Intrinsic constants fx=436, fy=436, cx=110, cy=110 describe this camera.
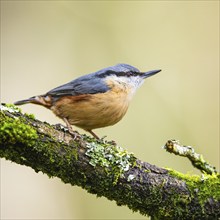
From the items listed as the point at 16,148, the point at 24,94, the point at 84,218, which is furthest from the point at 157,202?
the point at 24,94

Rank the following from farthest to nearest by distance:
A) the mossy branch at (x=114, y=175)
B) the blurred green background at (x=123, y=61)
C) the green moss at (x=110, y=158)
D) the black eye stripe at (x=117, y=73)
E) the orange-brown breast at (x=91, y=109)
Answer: the blurred green background at (x=123, y=61)
the black eye stripe at (x=117, y=73)
the orange-brown breast at (x=91, y=109)
the green moss at (x=110, y=158)
the mossy branch at (x=114, y=175)

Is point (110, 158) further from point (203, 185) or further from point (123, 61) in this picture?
point (123, 61)

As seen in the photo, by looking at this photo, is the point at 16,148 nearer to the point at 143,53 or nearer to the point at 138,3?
the point at 143,53

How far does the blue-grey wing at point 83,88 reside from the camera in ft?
14.7

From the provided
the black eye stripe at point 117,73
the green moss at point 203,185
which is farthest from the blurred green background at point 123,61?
the green moss at point 203,185

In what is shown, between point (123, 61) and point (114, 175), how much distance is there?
13.3 feet

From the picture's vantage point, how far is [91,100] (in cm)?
437

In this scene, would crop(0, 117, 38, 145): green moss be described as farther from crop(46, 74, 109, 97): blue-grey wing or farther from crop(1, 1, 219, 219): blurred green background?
crop(1, 1, 219, 219): blurred green background

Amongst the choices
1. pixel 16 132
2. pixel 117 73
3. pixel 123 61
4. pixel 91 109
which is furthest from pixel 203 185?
pixel 123 61

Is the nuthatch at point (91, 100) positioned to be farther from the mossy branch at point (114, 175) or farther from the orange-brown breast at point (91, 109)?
the mossy branch at point (114, 175)

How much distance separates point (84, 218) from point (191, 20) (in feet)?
12.1

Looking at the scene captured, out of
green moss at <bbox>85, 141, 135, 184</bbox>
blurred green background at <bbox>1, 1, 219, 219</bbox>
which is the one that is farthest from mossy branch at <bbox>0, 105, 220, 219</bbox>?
blurred green background at <bbox>1, 1, 219, 219</bbox>

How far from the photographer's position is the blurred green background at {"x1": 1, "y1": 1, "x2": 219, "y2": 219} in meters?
6.08

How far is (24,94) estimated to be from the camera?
6.29 metres
